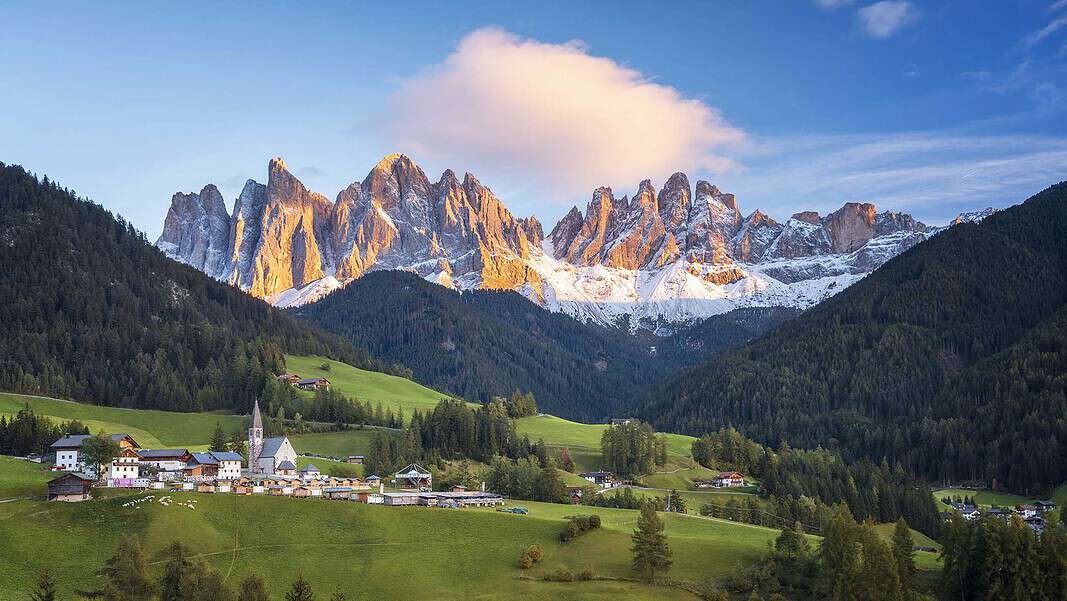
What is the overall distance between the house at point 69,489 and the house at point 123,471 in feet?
25.9

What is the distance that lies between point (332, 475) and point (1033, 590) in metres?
86.4

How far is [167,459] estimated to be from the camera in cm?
12700

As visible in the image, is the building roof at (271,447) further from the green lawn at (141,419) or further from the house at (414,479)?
the green lawn at (141,419)

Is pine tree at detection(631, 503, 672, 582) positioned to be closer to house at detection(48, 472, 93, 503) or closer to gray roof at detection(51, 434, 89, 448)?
house at detection(48, 472, 93, 503)

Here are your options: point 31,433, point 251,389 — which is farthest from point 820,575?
point 251,389

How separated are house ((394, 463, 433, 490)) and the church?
14.4 metres

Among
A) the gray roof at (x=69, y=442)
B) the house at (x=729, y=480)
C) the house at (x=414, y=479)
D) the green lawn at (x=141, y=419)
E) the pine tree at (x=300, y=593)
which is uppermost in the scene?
the green lawn at (x=141, y=419)

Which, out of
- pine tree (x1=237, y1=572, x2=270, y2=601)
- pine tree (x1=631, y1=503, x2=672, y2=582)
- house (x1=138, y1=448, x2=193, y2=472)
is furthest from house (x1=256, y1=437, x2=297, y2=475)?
pine tree (x1=631, y1=503, x2=672, y2=582)

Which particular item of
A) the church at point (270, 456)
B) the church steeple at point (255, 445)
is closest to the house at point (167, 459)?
the church steeple at point (255, 445)

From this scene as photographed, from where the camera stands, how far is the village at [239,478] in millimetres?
110062

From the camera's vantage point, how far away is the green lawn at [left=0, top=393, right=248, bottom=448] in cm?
16155

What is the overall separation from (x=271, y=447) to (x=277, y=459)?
2666 mm

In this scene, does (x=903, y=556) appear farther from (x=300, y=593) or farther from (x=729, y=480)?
(x=729, y=480)

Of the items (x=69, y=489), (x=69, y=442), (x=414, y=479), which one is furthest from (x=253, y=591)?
(x=414, y=479)
